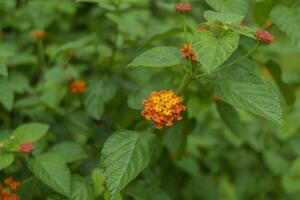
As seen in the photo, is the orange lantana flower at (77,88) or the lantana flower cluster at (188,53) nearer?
the lantana flower cluster at (188,53)

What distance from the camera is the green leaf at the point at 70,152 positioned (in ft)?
5.84

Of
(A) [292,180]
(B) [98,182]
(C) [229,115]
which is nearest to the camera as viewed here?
(B) [98,182]

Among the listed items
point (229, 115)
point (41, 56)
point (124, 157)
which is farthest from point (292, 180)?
point (41, 56)

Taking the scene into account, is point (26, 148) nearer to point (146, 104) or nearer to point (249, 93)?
point (146, 104)

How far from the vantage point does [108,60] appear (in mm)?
2285

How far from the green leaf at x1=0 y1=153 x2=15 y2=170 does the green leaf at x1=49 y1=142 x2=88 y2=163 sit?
A: 0.20 meters

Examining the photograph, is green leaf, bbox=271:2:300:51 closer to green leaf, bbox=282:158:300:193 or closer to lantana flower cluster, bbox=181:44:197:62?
lantana flower cluster, bbox=181:44:197:62

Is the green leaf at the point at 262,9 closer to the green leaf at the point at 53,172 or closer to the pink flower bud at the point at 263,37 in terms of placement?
the pink flower bud at the point at 263,37

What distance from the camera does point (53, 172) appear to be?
1583 mm

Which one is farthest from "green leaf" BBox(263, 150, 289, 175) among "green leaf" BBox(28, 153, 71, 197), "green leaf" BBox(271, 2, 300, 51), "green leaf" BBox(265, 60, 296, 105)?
"green leaf" BBox(28, 153, 71, 197)

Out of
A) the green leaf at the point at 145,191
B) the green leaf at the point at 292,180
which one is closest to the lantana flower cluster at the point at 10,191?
the green leaf at the point at 145,191

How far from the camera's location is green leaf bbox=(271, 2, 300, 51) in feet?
5.41

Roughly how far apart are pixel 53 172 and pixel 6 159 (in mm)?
159

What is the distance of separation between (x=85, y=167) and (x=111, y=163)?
0.55m
